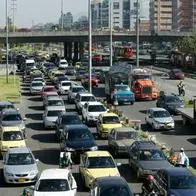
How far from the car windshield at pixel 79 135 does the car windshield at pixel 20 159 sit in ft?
14.5

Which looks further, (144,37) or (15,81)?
(144,37)

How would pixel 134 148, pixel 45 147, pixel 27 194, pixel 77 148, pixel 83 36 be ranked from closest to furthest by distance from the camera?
pixel 27 194 < pixel 134 148 < pixel 77 148 < pixel 45 147 < pixel 83 36

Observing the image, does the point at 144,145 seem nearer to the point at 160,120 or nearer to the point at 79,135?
the point at 79,135

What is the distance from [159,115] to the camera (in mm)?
38625

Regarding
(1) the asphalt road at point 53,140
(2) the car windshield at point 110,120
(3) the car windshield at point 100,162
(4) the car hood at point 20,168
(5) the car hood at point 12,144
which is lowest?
(1) the asphalt road at point 53,140

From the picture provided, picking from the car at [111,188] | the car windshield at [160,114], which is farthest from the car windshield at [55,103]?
the car at [111,188]

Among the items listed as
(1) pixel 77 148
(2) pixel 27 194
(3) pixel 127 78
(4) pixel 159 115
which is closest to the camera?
(2) pixel 27 194

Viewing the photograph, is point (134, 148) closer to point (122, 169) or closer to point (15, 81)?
point (122, 169)

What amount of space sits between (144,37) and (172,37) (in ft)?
18.9

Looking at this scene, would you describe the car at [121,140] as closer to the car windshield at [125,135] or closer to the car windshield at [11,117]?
the car windshield at [125,135]

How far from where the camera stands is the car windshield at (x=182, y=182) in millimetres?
20359

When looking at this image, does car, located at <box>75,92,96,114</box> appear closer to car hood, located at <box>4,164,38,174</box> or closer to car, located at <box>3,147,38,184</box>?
car, located at <box>3,147,38,184</box>

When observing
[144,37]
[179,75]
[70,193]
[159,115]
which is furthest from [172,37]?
[70,193]

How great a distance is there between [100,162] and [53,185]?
11.4 feet
